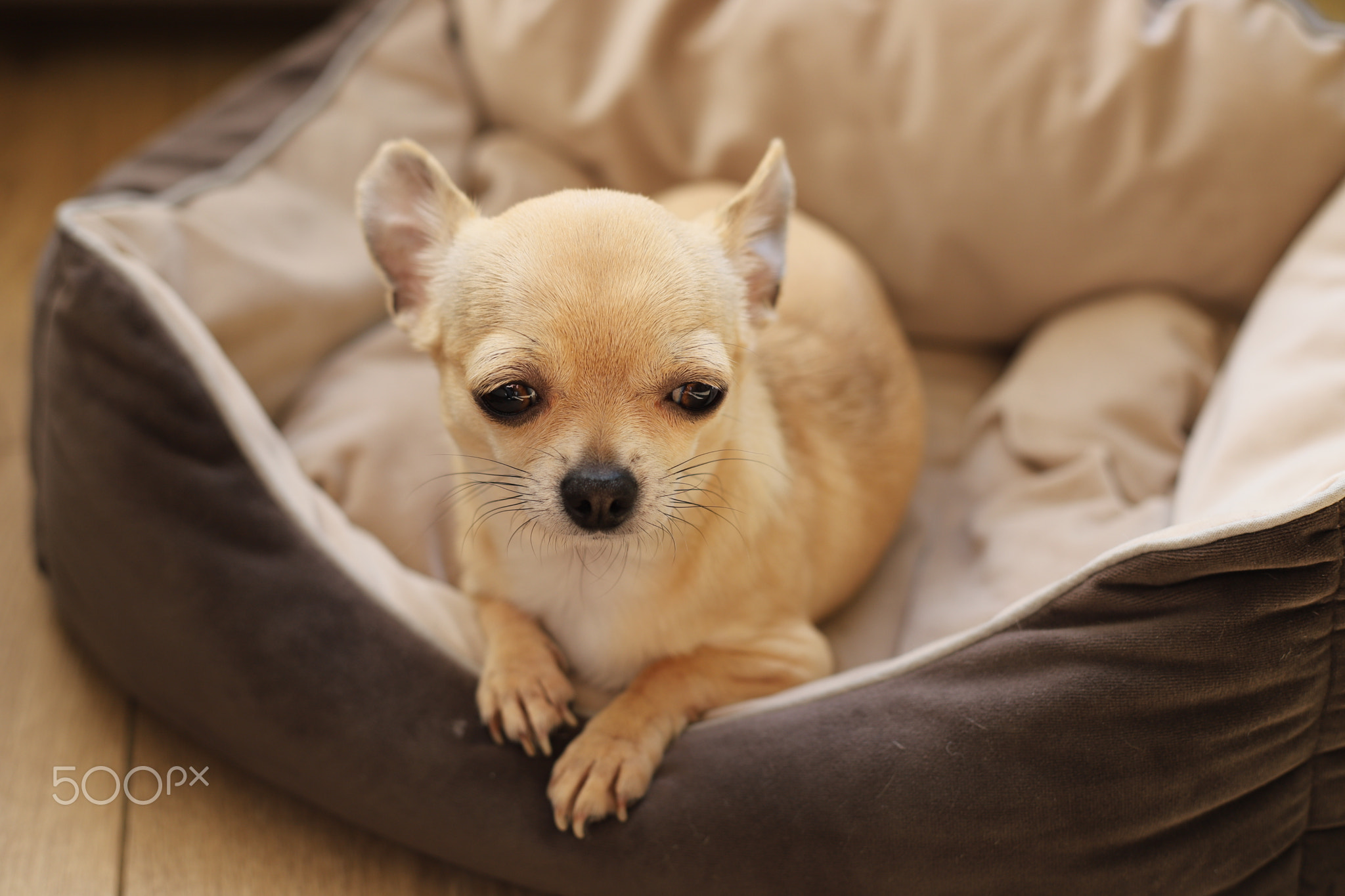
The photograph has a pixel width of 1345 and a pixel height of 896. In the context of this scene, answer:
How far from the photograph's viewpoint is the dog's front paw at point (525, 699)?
1.44 metres

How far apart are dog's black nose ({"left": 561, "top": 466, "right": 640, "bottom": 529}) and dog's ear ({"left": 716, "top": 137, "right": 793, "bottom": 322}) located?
1.24ft

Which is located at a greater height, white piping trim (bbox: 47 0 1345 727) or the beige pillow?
the beige pillow

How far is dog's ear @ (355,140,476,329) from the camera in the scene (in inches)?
53.4

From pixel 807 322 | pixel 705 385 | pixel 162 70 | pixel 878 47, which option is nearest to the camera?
pixel 705 385

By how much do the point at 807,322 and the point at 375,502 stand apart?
81 cm

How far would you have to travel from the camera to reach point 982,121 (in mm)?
2002

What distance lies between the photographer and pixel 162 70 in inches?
123

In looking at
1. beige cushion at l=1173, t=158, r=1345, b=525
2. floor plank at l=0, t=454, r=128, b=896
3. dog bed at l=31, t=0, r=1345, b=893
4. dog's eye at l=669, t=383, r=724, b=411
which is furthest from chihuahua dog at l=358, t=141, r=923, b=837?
floor plank at l=0, t=454, r=128, b=896

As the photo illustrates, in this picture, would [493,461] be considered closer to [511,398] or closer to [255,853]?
[511,398]

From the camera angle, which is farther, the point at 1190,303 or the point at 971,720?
the point at 1190,303

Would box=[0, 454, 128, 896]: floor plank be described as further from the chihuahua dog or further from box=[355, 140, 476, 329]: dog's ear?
box=[355, 140, 476, 329]: dog's ear

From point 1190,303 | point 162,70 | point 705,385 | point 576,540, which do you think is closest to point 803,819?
point 576,540

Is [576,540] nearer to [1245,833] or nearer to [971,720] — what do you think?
[971,720]

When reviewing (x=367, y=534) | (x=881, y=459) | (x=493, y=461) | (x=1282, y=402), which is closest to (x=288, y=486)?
(x=367, y=534)
